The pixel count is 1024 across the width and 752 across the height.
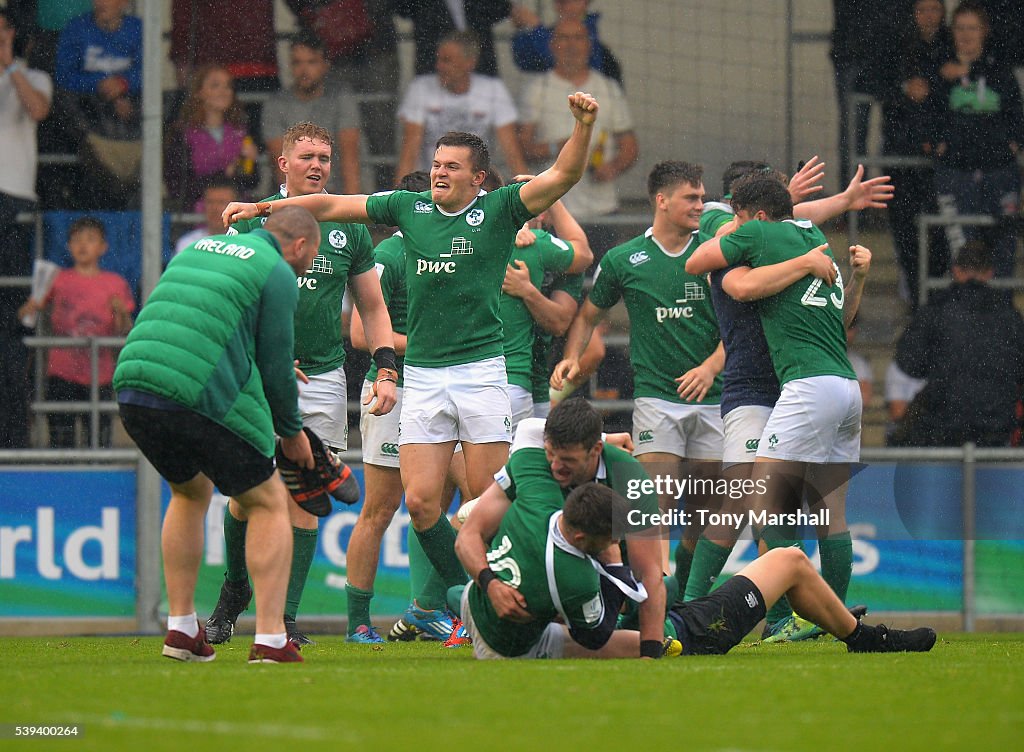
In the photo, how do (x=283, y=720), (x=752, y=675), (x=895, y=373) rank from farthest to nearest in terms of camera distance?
(x=895, y=373) → (x=752, y=675) → (x=283, y=720)

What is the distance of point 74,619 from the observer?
33.9 ft

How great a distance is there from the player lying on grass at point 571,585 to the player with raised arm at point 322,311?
1875 millimetres

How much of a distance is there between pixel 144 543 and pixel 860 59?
6.14m

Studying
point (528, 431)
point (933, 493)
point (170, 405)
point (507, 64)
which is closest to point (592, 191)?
point (507, 64)

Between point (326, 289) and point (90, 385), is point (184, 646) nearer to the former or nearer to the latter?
point (326, 289)

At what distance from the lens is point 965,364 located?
443 inches

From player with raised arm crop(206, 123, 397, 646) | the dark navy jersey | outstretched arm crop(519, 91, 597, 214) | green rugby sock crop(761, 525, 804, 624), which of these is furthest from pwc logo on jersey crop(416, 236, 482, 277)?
green rugby sock crop(761, 525, 804, 624)

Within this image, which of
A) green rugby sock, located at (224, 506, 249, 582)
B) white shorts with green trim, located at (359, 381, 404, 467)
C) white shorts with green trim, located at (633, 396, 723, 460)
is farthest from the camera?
white shorts with green trim, located at (633, 396, 723, 460)

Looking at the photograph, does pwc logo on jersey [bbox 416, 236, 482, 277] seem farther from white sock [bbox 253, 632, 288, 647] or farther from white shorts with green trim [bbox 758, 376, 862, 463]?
white sock [bbox 253, 632, 288, 647]

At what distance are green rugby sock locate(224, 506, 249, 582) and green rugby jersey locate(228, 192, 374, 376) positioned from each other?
3.23 feet

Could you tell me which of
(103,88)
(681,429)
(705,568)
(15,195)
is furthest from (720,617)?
(103,88)

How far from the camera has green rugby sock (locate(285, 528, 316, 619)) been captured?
809 cm

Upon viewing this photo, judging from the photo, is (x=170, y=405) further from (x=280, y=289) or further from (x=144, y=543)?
(x=144, y=543)

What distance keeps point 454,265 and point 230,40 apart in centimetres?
473
